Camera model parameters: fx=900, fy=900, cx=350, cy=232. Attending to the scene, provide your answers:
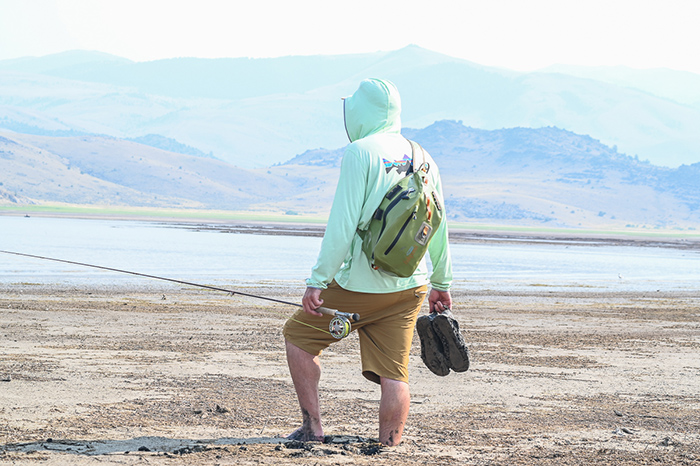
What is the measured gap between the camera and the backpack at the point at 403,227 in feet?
14.9

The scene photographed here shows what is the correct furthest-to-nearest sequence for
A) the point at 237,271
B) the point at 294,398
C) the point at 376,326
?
the point at 237,271
the point at 294,398
the point at 376,326

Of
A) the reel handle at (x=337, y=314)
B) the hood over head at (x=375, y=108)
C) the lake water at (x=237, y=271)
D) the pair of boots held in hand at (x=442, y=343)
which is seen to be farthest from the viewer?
the lake water at (x=237, y=271)

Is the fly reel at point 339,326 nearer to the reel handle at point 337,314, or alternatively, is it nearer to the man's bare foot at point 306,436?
the reel handle at point 337,314

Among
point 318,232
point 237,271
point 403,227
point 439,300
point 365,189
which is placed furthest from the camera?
point 318,232

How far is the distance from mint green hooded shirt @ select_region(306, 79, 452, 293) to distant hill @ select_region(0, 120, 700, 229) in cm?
12120

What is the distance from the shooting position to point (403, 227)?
14.9ft

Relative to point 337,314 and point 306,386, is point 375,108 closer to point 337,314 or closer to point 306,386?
point 337,314

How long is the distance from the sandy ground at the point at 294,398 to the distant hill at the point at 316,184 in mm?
116365

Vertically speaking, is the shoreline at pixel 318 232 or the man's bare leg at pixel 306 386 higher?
the man's bare leg at pixel 306 386

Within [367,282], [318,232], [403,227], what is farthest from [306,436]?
[318,232]

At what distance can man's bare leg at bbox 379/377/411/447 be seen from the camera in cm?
495

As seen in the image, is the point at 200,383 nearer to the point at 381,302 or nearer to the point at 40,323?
the point at 381,302

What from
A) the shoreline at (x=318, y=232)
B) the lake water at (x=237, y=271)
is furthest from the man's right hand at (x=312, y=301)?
the shoreline at (x=318, y=232)

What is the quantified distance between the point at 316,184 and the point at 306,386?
17352cm
